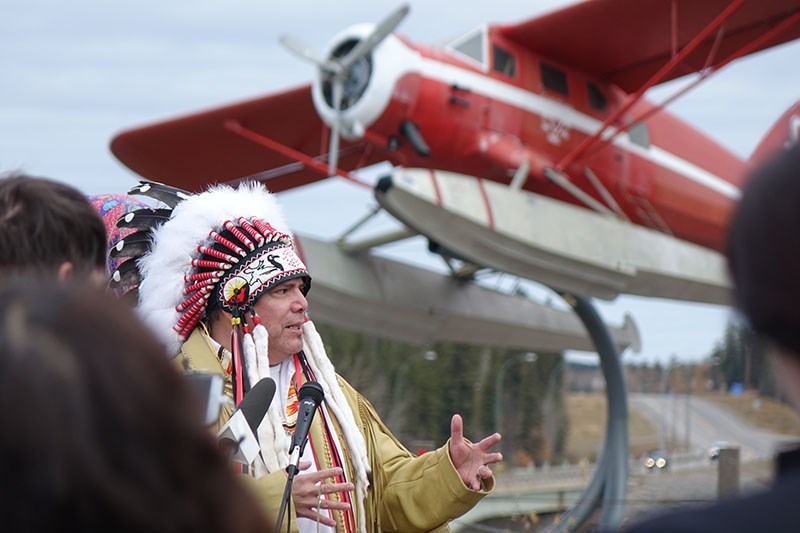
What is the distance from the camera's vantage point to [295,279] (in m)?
3.29

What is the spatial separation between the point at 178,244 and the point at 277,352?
406mm

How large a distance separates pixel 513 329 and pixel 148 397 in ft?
47.9

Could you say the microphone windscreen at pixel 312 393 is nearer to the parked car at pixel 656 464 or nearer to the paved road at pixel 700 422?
the parked car at pixel 656 464

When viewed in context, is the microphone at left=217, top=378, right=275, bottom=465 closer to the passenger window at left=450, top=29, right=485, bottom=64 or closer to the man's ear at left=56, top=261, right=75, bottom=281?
the man's ear at left=56, top=261, right=75, bottom=281

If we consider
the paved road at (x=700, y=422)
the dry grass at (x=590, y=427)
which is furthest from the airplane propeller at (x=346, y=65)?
the dry grass at (x=590, y=427)

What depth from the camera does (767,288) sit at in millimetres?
1122

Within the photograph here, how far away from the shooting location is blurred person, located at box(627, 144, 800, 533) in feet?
3.56

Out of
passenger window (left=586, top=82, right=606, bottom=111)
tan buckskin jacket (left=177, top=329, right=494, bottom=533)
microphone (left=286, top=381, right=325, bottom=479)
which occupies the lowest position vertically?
tan buckskin jacket (left=177, top=329, right=494, bottom=533)

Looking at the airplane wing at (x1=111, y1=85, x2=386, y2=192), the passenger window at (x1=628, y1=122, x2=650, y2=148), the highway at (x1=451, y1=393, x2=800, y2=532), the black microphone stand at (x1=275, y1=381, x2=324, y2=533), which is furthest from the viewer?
the airplane wing at (x1=111, y1=85, x2=386, y2=192)

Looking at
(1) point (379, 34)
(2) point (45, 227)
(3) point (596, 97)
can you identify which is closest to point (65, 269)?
(2) point (45, 227)

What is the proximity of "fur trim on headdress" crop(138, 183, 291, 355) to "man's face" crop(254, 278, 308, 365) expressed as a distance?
211 mm

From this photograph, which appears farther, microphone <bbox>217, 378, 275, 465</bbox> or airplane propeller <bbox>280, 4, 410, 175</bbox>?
airplane propeller <bbox>280, 4, 410, 175</bbox>

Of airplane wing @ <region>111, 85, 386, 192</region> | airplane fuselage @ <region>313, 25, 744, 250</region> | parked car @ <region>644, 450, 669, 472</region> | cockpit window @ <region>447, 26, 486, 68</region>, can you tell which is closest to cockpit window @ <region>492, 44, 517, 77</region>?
airplane fuselage @ <region>313, 25, 744, 250</region>

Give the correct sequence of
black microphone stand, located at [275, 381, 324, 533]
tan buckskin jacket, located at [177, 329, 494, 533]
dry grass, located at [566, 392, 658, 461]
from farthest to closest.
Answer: dry grass, located at [566, 392, 658, 461] → tan buckskin jacket, located at [177, 329, 494, 533] → black microphone stand, located at [275, 381, 324, 533]
